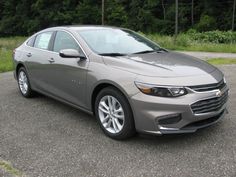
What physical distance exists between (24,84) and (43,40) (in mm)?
1147

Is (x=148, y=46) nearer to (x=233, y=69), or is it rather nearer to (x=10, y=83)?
(x=10, y=83)

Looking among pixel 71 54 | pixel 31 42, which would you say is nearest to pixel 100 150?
pixel 71 54

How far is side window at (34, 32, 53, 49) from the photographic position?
20.5 feet

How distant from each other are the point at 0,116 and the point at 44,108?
30.8 inches

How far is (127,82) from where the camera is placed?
14.5 feet

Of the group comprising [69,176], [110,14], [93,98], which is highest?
[93,98]

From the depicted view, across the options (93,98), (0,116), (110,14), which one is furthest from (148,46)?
(110,14)

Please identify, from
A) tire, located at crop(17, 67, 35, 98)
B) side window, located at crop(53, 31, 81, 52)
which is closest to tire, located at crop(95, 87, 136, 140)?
side window, located at crop(53, 31, 81, 52)

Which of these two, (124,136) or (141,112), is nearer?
(141,112)

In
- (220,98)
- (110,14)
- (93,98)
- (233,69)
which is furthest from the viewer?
(110,14)

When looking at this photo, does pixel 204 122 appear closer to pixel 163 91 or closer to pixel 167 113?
pixel 167 113

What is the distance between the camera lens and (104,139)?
4.77m

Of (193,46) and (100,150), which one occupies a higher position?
(100,150)

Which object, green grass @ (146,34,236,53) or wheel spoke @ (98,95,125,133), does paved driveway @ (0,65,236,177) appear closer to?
wheel spoke @ (98,95,125,133)
